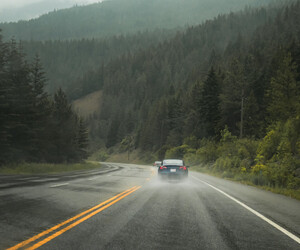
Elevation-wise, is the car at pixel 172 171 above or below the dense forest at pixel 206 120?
below

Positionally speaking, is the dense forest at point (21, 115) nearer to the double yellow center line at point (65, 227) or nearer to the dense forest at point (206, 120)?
the dense forest at point (206, 120)

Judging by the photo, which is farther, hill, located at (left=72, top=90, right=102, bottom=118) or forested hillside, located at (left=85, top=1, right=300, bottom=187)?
hill, located at (left=72, top=90, right=102, bottom=118)

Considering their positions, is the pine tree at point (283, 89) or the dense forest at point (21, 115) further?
the pine tree at point (283, 89)

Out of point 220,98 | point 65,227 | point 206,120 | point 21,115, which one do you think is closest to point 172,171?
point 65,227

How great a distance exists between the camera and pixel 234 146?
31.0 metres

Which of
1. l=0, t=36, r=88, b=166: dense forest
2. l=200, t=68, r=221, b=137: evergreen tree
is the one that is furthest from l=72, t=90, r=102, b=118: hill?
l=0, t=36, r=88, b=166: dense forest

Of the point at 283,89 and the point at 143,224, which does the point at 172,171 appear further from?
the point at 283,89

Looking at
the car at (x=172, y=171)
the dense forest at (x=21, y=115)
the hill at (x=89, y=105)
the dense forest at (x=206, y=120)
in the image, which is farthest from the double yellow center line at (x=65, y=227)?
the hill at (x=89, y=105)

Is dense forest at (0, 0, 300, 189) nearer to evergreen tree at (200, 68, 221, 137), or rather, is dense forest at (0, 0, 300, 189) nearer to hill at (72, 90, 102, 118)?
evergreen tree at (200, 68, 221, 137)

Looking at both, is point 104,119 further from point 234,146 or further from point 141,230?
point 141,230

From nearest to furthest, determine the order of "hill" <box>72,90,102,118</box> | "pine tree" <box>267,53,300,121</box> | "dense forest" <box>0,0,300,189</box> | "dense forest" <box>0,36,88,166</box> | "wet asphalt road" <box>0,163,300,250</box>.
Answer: "wet asphalt road" <box>0,163,300,250</box>
"dense forest" <box>0,0,300,189</box>
"dense forest" <box>0,36,88,166</box>
"pine tree" <box>267,53,300,121</box>
"hill" <box>72,90,102,118</box>

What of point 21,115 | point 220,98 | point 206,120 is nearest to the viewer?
point 21,115

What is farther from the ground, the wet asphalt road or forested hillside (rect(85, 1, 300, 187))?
forested hillside (rect(85, 1, 300, 187))

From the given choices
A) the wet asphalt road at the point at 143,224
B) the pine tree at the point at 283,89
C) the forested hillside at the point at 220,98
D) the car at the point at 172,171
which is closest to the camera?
the wet asphalt road at the point at 143,224
